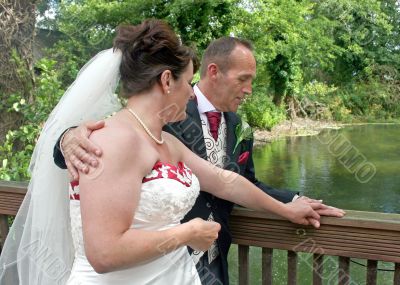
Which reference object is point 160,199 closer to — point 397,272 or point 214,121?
point 214,121

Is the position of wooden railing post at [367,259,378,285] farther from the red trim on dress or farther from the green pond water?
the green pond water

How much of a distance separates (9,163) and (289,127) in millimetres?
14594

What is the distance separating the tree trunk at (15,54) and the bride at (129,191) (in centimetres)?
177

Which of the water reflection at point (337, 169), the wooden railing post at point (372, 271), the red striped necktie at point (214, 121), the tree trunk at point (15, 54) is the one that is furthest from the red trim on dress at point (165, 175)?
the water reflection at point (337, 169)

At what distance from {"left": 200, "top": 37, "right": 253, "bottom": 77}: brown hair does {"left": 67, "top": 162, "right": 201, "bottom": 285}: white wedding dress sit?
2.42 feet

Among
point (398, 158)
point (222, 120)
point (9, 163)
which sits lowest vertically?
point (398, 158)

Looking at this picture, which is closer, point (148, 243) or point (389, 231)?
point (148, 243)

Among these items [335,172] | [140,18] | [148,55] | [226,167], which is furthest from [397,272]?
[140,18]

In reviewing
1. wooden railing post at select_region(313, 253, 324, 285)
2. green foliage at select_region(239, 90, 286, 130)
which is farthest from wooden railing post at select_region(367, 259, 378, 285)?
green foliage at select_region(239, 90, 286, 130)

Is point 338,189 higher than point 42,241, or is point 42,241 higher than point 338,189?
point 42,241

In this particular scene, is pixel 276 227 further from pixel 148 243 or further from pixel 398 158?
pixel 398 158

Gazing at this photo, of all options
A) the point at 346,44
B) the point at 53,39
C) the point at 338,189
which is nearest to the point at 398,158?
the point at 338,189

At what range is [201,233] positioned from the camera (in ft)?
4.09

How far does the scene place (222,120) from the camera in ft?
6.27
